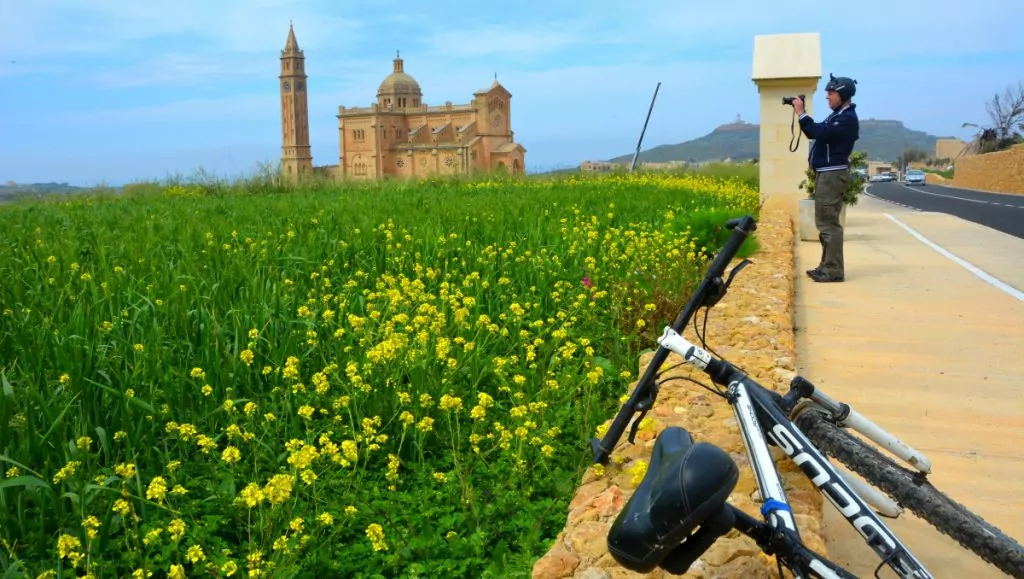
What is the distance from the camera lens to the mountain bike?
5.25ft

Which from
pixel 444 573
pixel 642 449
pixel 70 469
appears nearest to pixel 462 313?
pixel 642 449

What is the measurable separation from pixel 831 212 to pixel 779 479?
652 cm

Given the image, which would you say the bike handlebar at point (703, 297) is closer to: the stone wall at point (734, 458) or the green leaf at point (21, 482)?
the stone wall at point (734, 458)

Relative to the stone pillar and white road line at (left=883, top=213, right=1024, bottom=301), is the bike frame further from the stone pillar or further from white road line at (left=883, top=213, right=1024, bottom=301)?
the stone pillar

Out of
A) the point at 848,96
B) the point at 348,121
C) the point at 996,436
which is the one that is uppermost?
the point at 348,121

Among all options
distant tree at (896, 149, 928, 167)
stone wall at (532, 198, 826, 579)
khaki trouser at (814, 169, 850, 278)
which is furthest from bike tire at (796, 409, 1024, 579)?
distant tree at (896, 149, 928, 167)

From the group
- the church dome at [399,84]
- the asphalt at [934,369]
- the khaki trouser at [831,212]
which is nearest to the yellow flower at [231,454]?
the asphalt at [934,369]

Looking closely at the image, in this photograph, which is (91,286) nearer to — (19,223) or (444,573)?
(444,573)

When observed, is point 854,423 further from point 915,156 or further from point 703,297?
point 915,156

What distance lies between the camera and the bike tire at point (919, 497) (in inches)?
80.2

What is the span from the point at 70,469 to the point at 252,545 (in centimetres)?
57

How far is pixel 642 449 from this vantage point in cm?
316

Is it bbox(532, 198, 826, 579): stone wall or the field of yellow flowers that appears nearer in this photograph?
bbox(532, 198, 826, 579): stone wall

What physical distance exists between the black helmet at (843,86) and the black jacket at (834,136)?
0.49 ft
